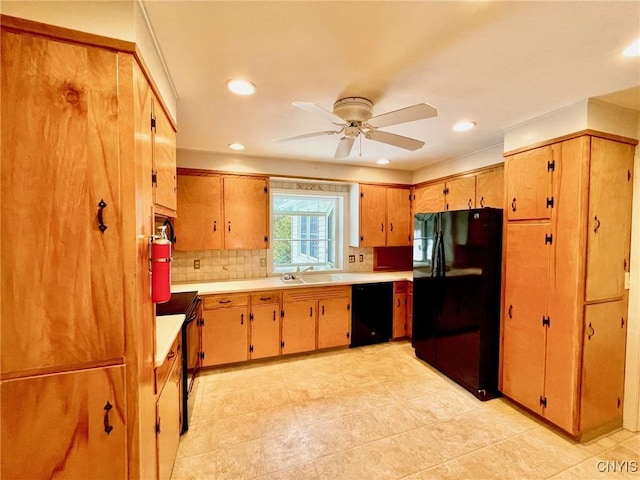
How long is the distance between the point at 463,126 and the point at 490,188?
0.94 meters

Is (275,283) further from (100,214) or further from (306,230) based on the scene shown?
(100,214)

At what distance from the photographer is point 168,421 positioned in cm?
152

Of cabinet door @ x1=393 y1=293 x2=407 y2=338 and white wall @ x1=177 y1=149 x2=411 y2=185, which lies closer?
white wall @ x1=177 y1=149 x2=411 y2=185

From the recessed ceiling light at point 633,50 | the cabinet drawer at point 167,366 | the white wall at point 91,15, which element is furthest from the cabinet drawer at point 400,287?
the white wall at point 91,15

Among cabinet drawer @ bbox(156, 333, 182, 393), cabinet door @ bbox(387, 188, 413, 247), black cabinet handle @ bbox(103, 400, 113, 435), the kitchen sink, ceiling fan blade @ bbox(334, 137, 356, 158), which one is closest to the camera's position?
black cabinet handle @ bbox(103, 400, 113, 435)

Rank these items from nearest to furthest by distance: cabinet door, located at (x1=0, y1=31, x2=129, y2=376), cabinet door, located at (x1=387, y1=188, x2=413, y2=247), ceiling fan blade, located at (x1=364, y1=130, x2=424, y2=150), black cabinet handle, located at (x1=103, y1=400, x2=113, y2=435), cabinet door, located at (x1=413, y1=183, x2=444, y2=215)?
cabinet door, located at (x1=0, y1=31, x2=129, y2=376)
black cabinet handle, located at (x1=103, y1=400, x2=113, y2=435)
ceiling fan blade, located at (x1=364, y1=130, x2=424, y2=150)
cabinet door, located at (x1=413, y1=183, x2=444, y2=215)
cabinet door, located at (x1=387, y1=188, x2=413, y2=247)

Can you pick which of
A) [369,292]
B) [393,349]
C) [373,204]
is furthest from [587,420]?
[373,204]

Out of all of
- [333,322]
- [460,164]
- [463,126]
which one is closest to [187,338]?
[333,322]

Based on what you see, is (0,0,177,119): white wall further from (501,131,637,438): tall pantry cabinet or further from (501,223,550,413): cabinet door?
(501,223,550,413): cabinet door

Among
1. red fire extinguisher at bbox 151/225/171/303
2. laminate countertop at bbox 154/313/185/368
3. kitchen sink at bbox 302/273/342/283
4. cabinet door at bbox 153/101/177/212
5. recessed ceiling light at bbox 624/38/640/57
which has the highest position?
recessed ceiling light at bbox 624/38/640/57

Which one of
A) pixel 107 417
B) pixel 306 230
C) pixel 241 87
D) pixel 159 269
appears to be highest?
pixel 241 87

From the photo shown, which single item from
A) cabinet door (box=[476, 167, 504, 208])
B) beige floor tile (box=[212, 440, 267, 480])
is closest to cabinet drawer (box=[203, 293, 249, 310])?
beige floor tile (box=[212, 440, 267, 480])

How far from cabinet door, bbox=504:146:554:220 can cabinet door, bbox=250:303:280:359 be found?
8.36ft

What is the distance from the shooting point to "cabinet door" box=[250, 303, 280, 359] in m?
3.02
